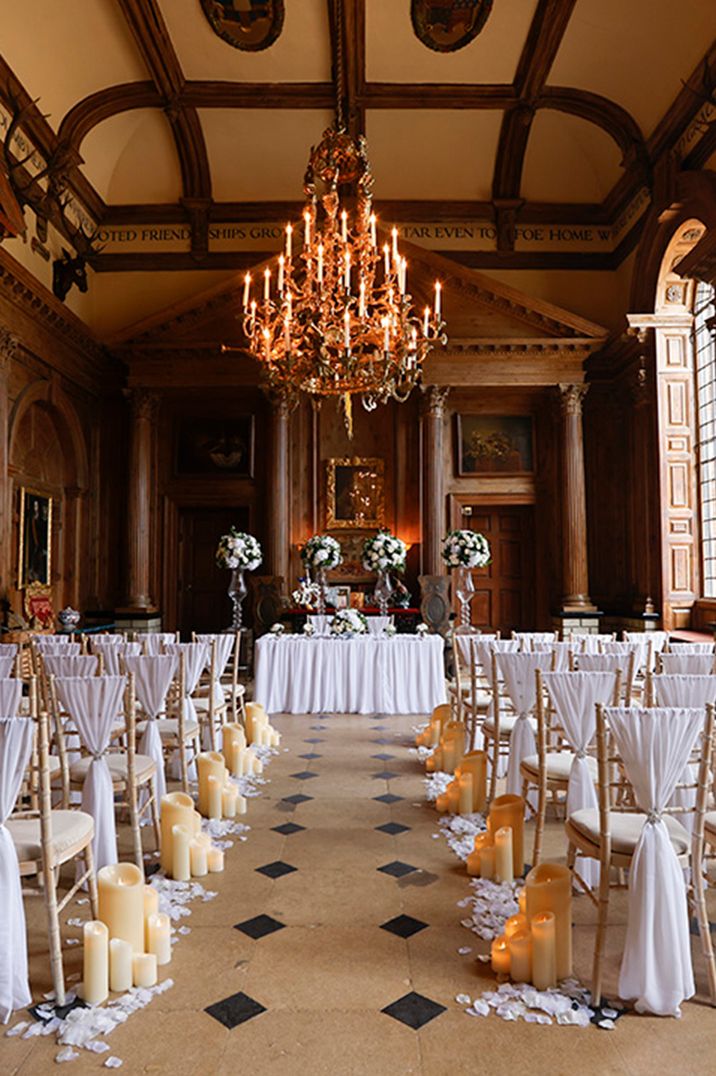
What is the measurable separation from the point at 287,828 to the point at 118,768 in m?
1.07

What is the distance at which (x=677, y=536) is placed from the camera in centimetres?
993

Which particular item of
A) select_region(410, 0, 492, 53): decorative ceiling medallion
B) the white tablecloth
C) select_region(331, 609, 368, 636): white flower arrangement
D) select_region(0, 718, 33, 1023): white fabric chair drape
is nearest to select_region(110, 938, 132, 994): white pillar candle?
select_region(0, 718, 33, 1023): white fabric chair drape

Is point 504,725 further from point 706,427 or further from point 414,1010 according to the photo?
point 706,427

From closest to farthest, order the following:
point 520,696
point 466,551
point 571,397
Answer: point 520,696
point 466,551
point 571,397

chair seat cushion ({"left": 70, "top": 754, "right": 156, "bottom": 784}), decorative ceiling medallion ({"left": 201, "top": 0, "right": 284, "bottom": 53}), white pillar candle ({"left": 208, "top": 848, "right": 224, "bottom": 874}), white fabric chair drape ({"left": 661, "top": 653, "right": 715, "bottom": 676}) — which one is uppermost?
decorative ceiling medallion ({"left": 201, "top": 0, "right": 284, "bottom": 53})

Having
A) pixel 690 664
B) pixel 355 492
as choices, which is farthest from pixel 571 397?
pixel 690 664

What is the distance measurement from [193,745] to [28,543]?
5685mm

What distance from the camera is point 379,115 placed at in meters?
11.4

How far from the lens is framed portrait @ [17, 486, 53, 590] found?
9.84 m

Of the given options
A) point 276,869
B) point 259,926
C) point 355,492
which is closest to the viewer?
point 259,926

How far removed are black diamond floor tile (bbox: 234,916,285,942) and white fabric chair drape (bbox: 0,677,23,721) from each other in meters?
1.34

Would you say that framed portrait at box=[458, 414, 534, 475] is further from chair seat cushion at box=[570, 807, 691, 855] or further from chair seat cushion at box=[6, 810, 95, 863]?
chair seat cushion at box=[6, 810, 95, 863]

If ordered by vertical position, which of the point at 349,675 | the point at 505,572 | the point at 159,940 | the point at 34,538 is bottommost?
the point at 159,940

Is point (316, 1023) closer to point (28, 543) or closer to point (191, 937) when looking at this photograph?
point (191, 937)
